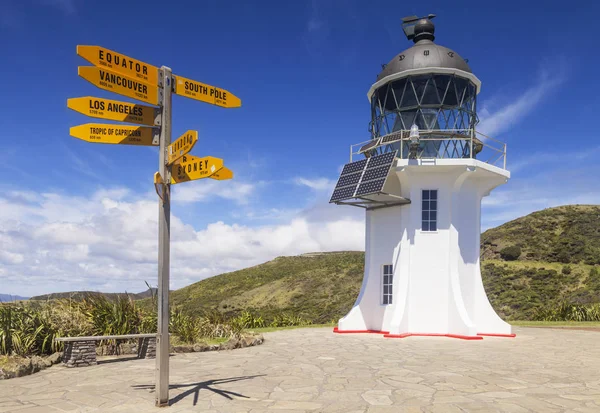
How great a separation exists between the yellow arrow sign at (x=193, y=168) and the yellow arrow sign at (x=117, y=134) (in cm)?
43

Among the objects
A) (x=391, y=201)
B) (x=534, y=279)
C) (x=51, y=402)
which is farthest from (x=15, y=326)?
(x=534, y=279)

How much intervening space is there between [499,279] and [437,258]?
1080 inches

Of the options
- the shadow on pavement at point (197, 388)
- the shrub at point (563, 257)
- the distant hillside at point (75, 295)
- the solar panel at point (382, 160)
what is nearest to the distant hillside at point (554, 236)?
A: the shrub at point (563, 257)

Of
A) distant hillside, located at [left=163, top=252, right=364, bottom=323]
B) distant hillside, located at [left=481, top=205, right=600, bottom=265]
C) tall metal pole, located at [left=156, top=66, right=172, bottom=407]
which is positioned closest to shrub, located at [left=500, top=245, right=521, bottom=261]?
distant hillside, located at [left=481, top=205, right=600, bottom=265]

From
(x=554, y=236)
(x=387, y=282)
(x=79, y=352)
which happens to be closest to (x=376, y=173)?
(x=387, y=282)

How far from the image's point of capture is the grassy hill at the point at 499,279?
35.7 m

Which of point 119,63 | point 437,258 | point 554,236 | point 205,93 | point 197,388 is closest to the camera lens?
point 119,63

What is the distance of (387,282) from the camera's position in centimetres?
1617

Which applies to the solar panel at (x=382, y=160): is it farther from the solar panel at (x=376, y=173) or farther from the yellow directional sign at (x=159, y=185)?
the yellow directional sign at (x=159, y=185)

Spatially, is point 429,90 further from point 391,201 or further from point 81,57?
point 81,57

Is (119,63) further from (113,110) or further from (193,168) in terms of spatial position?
(193,168)

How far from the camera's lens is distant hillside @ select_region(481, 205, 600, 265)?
45.4 metres

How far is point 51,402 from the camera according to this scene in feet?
20.4

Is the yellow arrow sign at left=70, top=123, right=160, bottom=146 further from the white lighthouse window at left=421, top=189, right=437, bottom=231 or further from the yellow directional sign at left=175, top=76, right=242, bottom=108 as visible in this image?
the white lighthouse window at left=421, top=189, right=437, bottom=231
